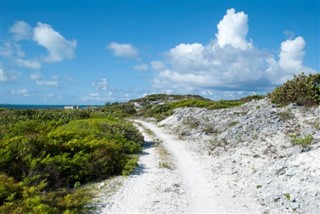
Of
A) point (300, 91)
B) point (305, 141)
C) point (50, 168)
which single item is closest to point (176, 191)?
point (50, 168)

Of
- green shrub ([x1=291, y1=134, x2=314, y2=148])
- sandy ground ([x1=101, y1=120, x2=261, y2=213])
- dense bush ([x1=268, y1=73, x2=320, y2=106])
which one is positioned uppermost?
dense bush ([x1=268, y1=73, x2=320, y2=106])

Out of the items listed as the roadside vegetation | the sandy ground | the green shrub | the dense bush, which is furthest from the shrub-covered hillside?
the roadside vegetation

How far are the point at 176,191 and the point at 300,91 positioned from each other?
21.5 meters

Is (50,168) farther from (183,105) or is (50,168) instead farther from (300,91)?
(183,105)

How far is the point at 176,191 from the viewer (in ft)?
41.9

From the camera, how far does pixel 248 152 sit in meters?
18.4

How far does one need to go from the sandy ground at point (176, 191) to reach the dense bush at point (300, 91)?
13995mm

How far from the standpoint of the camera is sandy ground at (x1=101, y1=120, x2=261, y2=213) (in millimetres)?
11078

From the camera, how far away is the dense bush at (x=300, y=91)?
28.1 meters

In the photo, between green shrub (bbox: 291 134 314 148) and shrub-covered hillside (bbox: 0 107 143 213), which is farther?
green shrub (bbox: 291 134 314 148)

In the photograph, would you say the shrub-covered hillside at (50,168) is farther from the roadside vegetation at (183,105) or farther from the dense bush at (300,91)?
the roadside vegetation at (183,105)

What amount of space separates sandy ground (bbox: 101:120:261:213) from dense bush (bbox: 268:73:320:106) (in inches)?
551

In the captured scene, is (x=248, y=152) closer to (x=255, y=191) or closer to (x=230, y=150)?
(x=230, y=150)

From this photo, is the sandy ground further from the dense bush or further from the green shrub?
the dense bush
